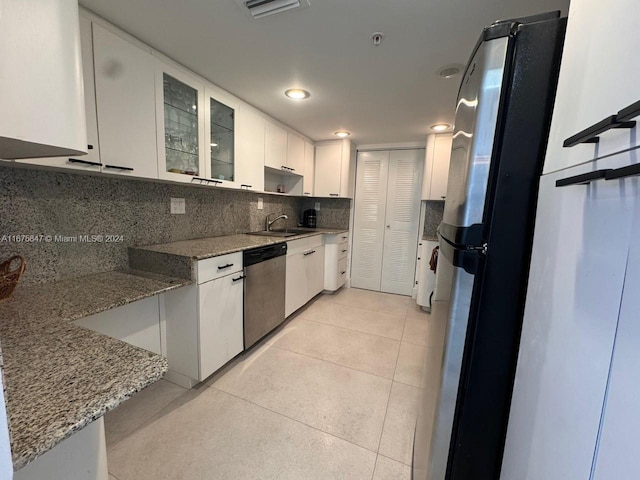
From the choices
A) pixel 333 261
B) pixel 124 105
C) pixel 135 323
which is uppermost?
pixel 124 105

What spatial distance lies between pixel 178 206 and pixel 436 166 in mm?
2868

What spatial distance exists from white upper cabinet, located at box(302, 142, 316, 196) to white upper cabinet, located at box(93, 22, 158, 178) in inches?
81.3

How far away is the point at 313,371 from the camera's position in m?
1.98

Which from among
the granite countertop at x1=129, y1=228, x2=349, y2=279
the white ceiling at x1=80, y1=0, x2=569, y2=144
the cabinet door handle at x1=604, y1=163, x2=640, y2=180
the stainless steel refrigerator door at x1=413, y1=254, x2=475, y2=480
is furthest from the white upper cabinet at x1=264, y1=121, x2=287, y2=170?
the cabinet door handle at x1=604, y1=163, x2=640, y2=180

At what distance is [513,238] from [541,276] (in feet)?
0.41

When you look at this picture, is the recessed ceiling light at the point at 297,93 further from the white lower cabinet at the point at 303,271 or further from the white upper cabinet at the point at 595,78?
the white upper cabinet at the point at 595,78

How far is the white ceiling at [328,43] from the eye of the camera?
120 cm

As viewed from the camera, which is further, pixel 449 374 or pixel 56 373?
pixel 449 374

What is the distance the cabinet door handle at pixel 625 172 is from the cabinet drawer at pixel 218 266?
5.65 feet

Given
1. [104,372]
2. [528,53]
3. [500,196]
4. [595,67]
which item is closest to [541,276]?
[500,196]

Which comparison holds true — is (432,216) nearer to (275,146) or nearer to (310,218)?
(310,218)

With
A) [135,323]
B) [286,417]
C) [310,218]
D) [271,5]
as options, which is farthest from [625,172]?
[310,218]

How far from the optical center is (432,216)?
137 inches

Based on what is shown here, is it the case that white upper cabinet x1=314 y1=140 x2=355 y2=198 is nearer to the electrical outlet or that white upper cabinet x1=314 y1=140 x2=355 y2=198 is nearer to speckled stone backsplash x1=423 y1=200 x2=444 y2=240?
speckled stone backsplash x1=423 y1=200 x2=444 y2=240
